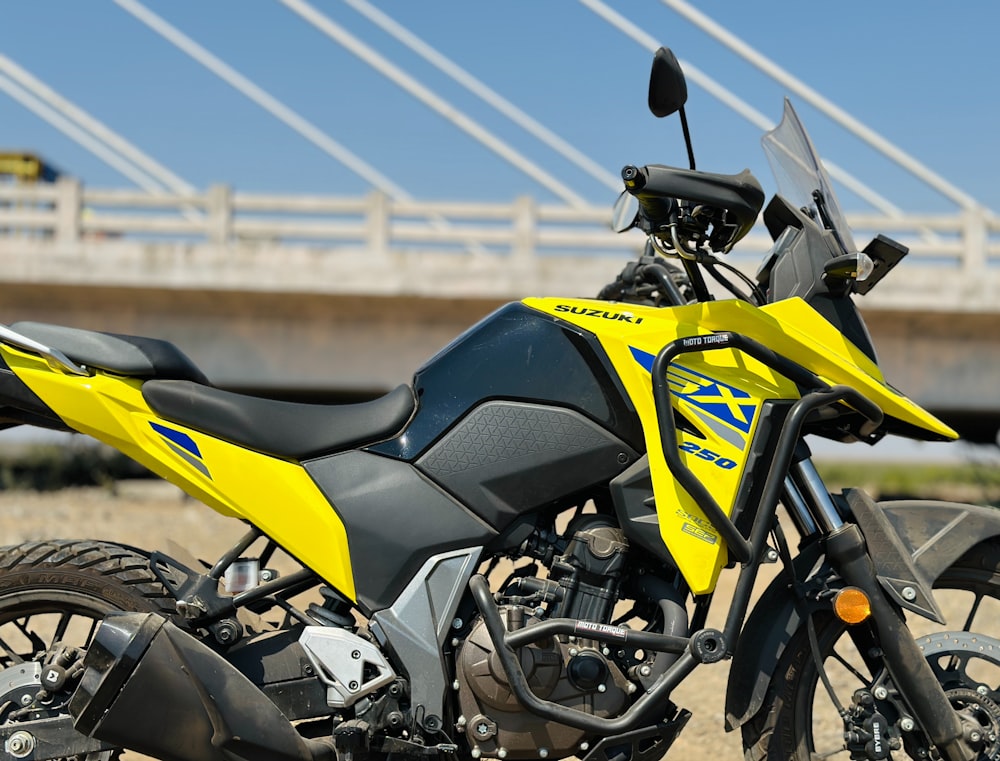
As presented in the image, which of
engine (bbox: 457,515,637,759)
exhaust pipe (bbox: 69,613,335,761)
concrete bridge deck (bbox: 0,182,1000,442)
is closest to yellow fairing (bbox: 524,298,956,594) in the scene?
engine (bbox: 457,515,637,759)

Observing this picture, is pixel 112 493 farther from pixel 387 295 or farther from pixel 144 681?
pixel 144 681

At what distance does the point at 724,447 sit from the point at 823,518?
1.13ft

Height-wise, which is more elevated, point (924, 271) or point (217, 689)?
point (924, 271)

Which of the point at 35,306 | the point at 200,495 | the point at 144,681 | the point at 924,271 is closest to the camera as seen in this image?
the point at 144,681

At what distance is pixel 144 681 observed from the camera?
2477 mm

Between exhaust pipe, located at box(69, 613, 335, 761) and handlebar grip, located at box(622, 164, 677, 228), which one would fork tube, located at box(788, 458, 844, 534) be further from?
Answer: exhaust pipe, located at box(69, 613, 335, 761)

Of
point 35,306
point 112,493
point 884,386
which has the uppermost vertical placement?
point 884,386

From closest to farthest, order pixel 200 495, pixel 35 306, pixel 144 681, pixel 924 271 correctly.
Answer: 1. pixel 144 681
2. pixel 200 495
3. pixel 924 271
4. pixel 35 306

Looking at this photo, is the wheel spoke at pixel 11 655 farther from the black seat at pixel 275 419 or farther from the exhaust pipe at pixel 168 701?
the black seat at pixel 275 419

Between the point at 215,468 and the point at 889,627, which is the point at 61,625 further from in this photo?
the point at 889,627

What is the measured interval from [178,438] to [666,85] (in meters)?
1.46

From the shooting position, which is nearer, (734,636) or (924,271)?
(734,636)

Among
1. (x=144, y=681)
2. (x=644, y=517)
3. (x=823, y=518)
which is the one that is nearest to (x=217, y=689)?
(x=144, y=681)

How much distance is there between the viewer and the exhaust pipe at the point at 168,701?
8.13 feet
